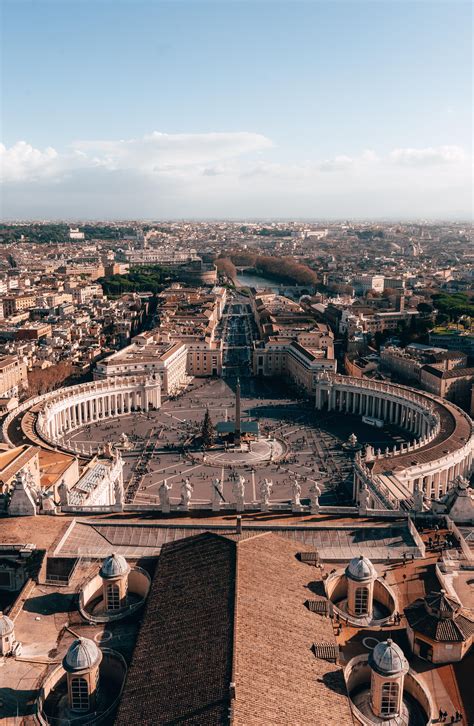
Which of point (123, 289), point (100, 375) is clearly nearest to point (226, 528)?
point (100, 375)

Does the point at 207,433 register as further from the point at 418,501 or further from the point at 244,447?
the point at 418,501

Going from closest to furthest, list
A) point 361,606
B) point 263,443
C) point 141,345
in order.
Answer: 1. point 361,606
2. point 263,443
3. point 141,345

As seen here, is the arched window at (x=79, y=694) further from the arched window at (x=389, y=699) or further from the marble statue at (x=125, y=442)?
the marble statue at (x=125, y=442)

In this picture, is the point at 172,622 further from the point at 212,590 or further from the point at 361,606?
the point at 361,606

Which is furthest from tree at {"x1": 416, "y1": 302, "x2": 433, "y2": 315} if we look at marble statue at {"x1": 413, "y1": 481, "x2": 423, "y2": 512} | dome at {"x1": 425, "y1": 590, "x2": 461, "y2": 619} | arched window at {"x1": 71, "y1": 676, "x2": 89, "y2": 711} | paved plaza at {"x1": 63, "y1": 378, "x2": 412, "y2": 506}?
arched window at {"x1": 71, "y1": 676, "x2": 89, "y2": 711}

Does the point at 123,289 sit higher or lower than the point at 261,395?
higher

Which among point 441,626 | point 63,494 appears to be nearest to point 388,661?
point 441,626

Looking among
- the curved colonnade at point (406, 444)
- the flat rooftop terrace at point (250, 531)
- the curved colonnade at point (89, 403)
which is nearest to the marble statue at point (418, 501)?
the flat rooftop terrace at point (250, 531)
